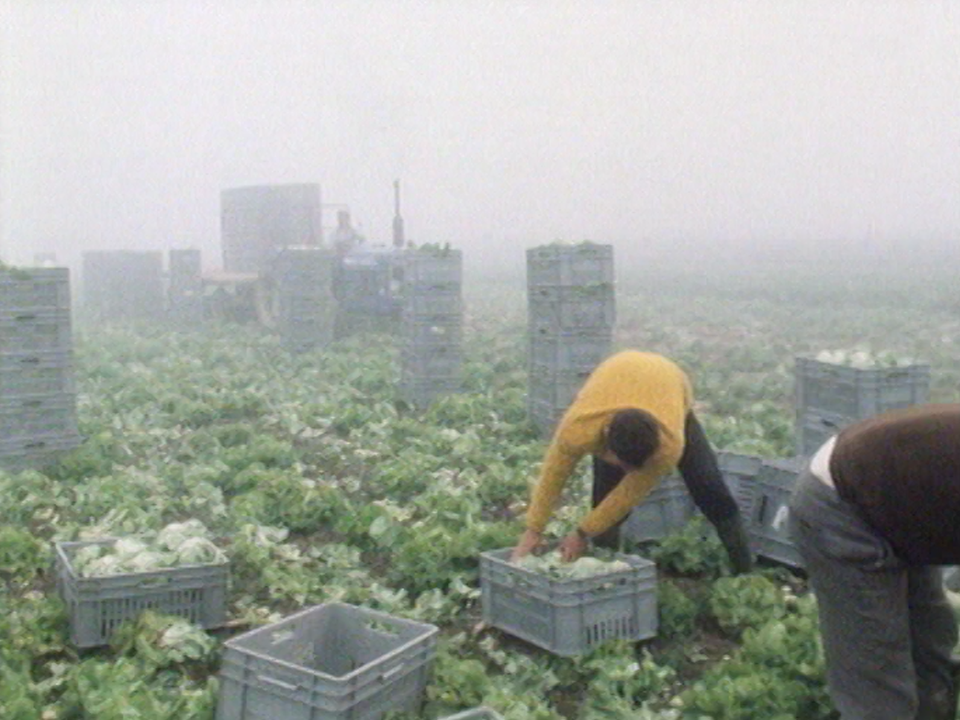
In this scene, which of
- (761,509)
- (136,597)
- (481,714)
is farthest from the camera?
(761,509)

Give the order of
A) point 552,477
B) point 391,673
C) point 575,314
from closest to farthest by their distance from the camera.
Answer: point 391,673
point 552,477
point 575,314

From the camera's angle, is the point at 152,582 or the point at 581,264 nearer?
the point at 152,582

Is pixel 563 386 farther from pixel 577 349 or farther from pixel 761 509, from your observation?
pixel 761 509

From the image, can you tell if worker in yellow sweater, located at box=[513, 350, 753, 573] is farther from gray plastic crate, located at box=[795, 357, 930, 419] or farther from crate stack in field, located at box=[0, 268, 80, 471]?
crate stack in field, located at box=[0, 268, 80, 471]

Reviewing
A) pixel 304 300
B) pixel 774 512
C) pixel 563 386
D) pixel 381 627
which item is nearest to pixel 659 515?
pixel 774 512

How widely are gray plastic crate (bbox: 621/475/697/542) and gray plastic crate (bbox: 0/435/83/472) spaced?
A: 5727mm

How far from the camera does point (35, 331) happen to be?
10.1m

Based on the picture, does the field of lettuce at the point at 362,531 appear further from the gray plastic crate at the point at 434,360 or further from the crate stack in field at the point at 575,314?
the crate stack in field at the point at 575,314

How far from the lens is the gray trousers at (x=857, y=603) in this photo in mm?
3545

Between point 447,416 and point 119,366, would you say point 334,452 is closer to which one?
point 447,416

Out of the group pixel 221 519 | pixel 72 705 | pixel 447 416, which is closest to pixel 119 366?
pixel 447 416

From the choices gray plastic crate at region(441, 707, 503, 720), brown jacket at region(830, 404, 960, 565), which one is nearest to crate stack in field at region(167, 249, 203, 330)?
gray plastic crate at region(441, 707, 503, 720)

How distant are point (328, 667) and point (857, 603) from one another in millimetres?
2833

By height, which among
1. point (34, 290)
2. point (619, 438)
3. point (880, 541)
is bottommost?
point (880, 541)
